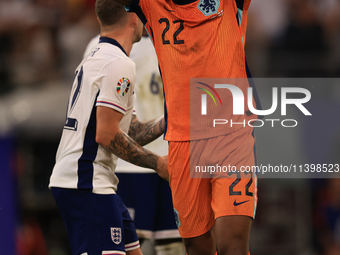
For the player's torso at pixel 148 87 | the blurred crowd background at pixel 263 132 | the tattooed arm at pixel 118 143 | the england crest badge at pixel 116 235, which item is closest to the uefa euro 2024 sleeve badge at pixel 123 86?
the tattooed arm at pixel 118 143

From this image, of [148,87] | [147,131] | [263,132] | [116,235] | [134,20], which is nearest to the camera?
[116,235]

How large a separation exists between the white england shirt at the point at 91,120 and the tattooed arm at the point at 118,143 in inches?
2.0

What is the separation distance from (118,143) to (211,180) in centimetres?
55

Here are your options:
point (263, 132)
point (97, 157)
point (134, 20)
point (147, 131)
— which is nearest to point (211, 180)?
point (97, 157)

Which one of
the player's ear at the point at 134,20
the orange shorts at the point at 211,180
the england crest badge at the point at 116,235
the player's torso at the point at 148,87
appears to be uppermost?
the player's ear at the point at 134,20

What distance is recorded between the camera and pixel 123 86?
2.38 meters

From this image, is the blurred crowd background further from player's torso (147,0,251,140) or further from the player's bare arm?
player's torso (147,0,251,140)

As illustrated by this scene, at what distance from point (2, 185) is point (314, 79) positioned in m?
3.37

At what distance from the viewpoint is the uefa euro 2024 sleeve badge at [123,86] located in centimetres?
236

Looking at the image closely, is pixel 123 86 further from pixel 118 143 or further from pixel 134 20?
pixel 134 20

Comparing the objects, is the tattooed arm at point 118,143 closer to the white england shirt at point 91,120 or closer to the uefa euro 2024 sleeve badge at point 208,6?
the white england shirt at point 91,120

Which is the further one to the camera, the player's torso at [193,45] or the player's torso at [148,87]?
the player's torso at [148,87]

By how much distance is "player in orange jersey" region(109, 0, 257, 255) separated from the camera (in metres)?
2.13

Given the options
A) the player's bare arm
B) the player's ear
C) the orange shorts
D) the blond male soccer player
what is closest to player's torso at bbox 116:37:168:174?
the player's bare arm
